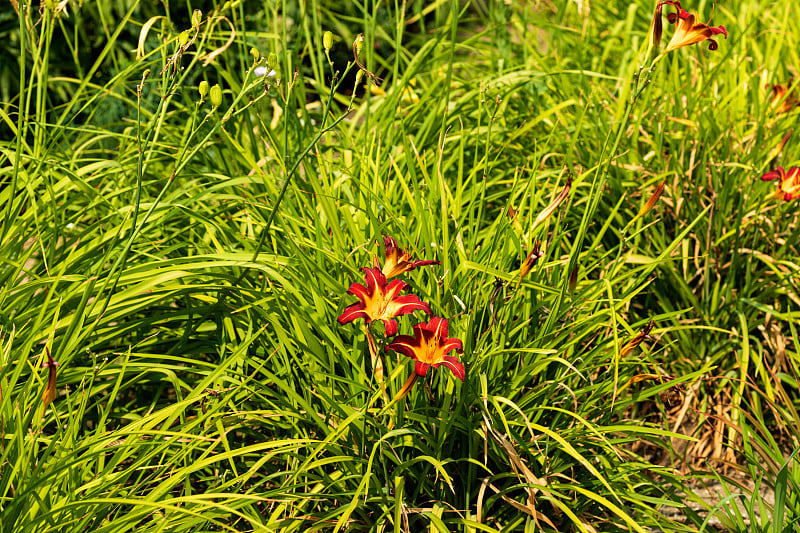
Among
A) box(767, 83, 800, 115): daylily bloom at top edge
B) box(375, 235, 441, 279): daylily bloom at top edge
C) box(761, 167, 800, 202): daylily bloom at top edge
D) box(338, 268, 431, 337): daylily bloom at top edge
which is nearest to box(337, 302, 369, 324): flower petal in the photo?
box(338, 268, 431, 337): daylily bloom at top edge

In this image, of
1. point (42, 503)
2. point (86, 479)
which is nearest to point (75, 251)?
point (86, 479)

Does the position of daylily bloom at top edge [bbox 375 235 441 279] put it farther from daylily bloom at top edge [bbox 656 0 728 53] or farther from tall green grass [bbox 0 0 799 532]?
daylily bloom at top edge [bbox 656 0 728 53]

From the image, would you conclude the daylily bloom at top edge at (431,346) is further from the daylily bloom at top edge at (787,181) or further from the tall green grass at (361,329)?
the daylily bloom at top edge at (787,181)

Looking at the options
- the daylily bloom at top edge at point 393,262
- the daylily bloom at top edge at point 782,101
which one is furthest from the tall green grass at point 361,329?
the daylily bloom at top edge at point 393,262

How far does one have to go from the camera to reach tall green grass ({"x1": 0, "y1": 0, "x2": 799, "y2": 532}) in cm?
147

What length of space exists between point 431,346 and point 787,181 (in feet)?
4.30

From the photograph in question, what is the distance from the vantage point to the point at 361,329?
1647mm

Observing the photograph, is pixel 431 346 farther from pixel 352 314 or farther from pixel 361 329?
pixel 361 329

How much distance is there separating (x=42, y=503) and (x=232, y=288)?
625 mm

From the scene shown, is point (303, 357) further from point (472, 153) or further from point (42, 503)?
point (472, 153)

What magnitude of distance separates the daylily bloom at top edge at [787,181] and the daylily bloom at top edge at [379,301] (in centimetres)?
123

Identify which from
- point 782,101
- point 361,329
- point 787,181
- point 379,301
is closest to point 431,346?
point 379,301

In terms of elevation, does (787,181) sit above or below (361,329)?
above

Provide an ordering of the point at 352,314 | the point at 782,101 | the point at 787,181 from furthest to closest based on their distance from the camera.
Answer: the point at 782,101 < the point at 787,181 < the point at 352,314
